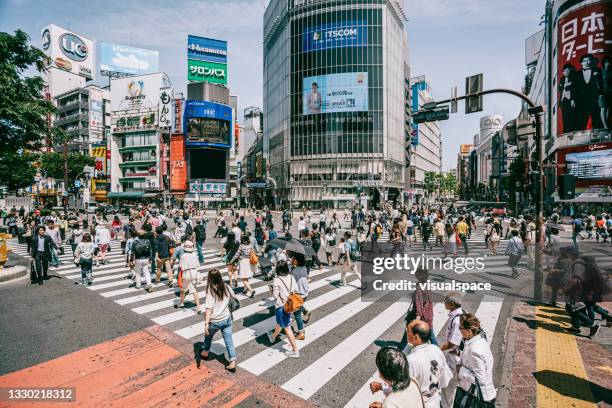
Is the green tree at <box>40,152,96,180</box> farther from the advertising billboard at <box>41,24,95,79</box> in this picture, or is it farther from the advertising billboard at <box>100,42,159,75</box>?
the advertising billboard at <box>41,24,95,79</box>

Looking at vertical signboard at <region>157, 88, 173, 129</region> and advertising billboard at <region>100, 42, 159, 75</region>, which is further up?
advertising billboard at <region>100, 42, 159, 75</region>

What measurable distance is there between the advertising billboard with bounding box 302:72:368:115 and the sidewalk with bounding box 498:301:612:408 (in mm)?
→ 59729

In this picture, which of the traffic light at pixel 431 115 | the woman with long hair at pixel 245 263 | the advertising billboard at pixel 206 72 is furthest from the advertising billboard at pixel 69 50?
the traffic light at pixel 431 115

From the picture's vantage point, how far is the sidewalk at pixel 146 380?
5.00 meters

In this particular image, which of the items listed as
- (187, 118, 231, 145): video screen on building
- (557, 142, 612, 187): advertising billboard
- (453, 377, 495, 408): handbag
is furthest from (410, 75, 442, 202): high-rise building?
(453, 377, 495, 408): handbag

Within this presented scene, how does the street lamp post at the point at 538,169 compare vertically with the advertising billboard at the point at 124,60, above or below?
below

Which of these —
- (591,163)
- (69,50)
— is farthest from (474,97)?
(69,50)

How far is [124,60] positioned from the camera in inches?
3718

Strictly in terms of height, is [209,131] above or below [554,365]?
above

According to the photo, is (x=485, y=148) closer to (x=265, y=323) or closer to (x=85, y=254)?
(x=265, y=323)

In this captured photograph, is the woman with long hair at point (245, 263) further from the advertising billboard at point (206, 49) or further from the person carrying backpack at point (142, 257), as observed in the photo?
the advertising billboard at point (206, 49)

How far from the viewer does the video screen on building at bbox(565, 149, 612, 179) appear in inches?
1500

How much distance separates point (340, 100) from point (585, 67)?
36.8m

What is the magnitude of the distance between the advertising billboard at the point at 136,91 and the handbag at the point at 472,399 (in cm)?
7881
